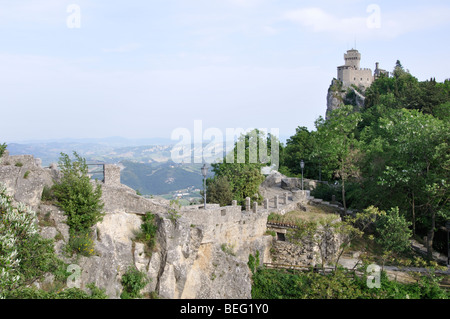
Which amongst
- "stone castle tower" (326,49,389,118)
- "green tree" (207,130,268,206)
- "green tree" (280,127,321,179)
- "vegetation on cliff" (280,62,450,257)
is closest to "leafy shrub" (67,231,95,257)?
"green tree" (207,130,268,206)

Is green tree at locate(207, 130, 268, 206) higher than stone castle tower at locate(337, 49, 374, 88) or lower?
lower

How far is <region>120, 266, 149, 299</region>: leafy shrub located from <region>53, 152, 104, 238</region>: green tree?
267cm

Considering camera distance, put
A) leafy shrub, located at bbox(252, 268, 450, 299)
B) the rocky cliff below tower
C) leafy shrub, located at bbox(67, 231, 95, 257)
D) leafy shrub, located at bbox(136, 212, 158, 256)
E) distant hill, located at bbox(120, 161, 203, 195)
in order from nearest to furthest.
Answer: leafy shrub, located at bbox(67, 231, 95, 257), leafy shrub, located at bbox(136, 212, 158, 256), leafy shrub, located at bbox(252, 268, 450, 299), distant hill, located at bbox(120, 161, 203, 195), the rocky cliff below tower

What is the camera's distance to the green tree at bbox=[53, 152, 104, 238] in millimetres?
17094

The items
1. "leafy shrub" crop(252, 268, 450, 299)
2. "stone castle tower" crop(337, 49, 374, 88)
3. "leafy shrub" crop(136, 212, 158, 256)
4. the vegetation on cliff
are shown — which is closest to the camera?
"leafy shrub" crop(136, 212, 158, 256)

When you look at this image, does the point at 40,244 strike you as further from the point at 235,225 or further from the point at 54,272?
the point at 235,225

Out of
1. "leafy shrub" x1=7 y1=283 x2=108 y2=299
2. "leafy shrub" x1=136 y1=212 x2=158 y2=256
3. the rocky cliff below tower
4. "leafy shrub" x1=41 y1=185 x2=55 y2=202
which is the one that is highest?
the rocky cliff below tower

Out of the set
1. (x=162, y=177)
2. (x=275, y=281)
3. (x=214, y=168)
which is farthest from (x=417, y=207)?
(x=162, y=177)

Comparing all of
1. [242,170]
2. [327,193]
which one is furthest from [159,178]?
[327,193]

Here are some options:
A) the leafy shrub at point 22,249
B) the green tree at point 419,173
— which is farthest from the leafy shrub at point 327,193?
the leafy shrub at point 22,249

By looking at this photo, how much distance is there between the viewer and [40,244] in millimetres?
14273

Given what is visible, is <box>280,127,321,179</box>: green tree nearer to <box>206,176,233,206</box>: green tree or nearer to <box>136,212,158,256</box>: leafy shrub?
<box>206,176,233,206</box>: green tree

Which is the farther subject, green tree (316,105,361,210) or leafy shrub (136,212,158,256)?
green tree (316,105,361,210)
